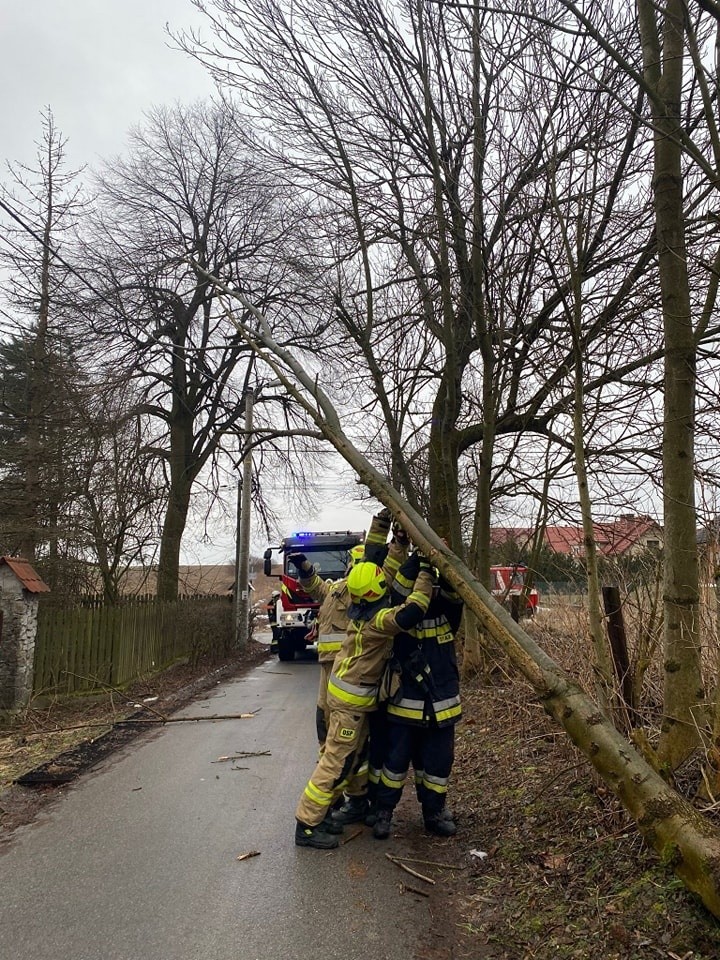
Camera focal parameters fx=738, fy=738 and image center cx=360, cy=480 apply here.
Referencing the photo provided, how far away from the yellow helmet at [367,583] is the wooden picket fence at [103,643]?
5.94 m

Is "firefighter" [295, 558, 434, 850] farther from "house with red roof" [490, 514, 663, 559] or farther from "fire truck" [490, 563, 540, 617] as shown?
"fire truck" [490, 563, 540, 617]

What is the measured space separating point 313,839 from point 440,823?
0.80 meters

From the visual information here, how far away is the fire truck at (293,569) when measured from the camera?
54.2 feet

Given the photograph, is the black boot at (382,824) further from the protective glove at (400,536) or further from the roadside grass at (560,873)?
the protective glove at (400,536)

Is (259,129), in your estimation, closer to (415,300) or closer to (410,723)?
(415,300)

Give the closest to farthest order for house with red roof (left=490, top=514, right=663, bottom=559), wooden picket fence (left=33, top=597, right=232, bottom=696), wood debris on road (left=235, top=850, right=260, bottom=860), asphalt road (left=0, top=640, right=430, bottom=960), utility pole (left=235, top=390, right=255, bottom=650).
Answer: asphalt road (left=0, top=640, right=430, bottom=960), wood debris on road (left=235, top=850, right=260, bottom=860), house with red roof (left=490, top=514, right=663, bottom=559), wooden picket fence (left=33, top=597, right=232, bottom=696), utility pole (left=235, top=390, right=255, bottom=650)

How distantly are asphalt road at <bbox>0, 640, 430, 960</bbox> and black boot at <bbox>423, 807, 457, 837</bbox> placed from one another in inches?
9.4

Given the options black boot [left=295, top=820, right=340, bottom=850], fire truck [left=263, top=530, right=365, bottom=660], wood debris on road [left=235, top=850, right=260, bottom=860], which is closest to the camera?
wood debris on road [left=235, top=850, right=260, bottom=860]

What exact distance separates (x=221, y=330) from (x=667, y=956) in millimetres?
19758

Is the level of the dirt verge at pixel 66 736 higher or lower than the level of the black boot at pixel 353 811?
lower

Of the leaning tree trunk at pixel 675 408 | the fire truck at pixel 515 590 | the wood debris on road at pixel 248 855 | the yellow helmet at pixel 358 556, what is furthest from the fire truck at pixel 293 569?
the leaning tree trunk at pixel 675 408

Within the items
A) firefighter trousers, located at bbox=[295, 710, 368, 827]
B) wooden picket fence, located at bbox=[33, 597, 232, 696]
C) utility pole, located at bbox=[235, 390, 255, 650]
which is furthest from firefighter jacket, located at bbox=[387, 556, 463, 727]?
utility pole, located at bbox=[235, 390, 255, 650]

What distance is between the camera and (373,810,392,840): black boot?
4637 millimetres

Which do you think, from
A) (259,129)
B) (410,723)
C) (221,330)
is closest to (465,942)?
(410,723)
